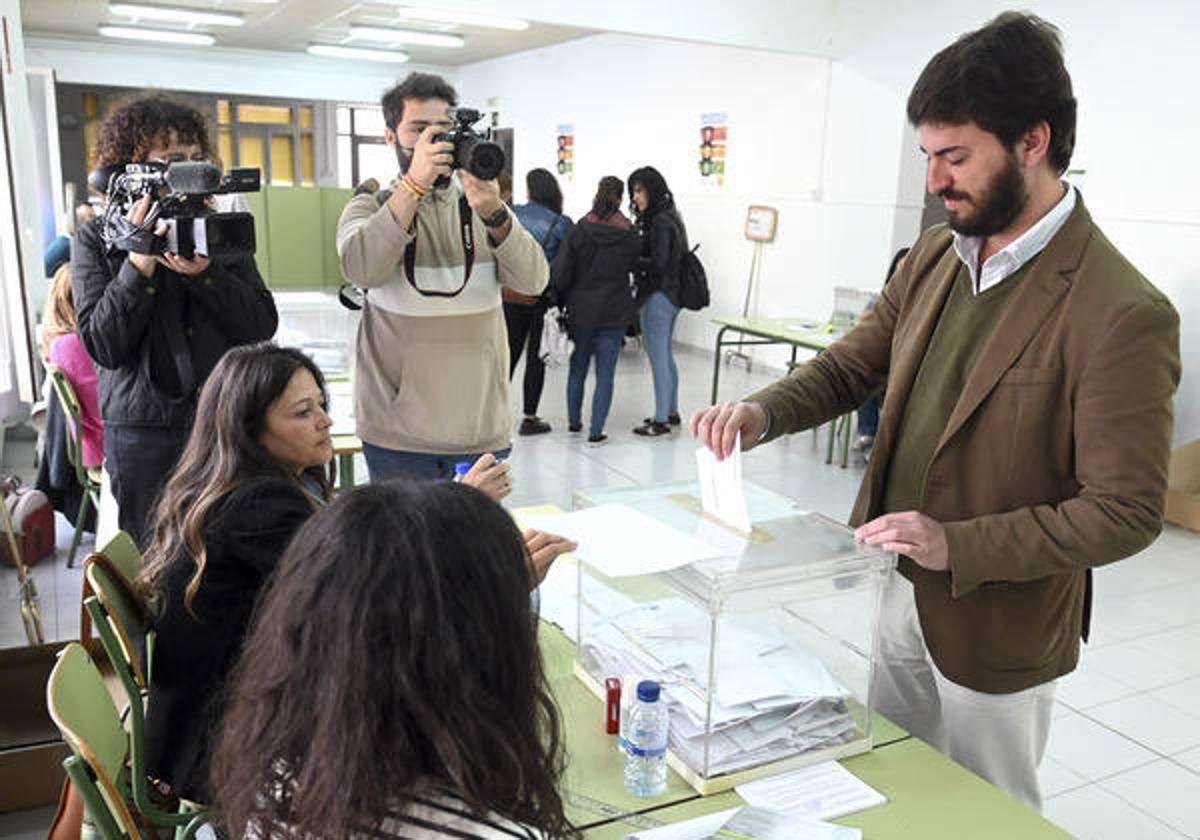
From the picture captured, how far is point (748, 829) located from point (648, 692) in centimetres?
21

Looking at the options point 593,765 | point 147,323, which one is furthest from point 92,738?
point 147,323

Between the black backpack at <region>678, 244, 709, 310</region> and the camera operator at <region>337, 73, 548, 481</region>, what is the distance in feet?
11.9

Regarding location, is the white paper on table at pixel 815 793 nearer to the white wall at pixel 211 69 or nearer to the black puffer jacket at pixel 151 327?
the black puffer jacket at pixel 151 327

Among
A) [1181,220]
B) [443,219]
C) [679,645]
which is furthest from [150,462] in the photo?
[1181,220]

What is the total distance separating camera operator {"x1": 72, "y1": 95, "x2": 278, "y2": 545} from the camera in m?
2.06

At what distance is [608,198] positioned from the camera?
5.34 meters

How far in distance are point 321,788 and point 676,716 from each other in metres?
0.64

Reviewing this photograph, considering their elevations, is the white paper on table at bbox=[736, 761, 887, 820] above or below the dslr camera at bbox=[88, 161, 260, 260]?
below

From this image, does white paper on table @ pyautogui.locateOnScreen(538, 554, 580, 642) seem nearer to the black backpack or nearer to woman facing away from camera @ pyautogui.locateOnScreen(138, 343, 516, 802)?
woman facing away from camera @ pyautogui.locateOnScreen(138, 343, 516, 802)

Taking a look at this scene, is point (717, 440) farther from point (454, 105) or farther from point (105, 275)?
point (105, 275)

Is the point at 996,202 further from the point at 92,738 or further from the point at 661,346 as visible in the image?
the point at 661,346

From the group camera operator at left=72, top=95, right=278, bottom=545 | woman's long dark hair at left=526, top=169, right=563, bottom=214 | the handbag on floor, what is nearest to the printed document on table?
camera operator at left=72, top=95, right=278, bottom=545

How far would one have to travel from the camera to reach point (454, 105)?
2279 mm

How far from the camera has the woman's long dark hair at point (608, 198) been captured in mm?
5332
